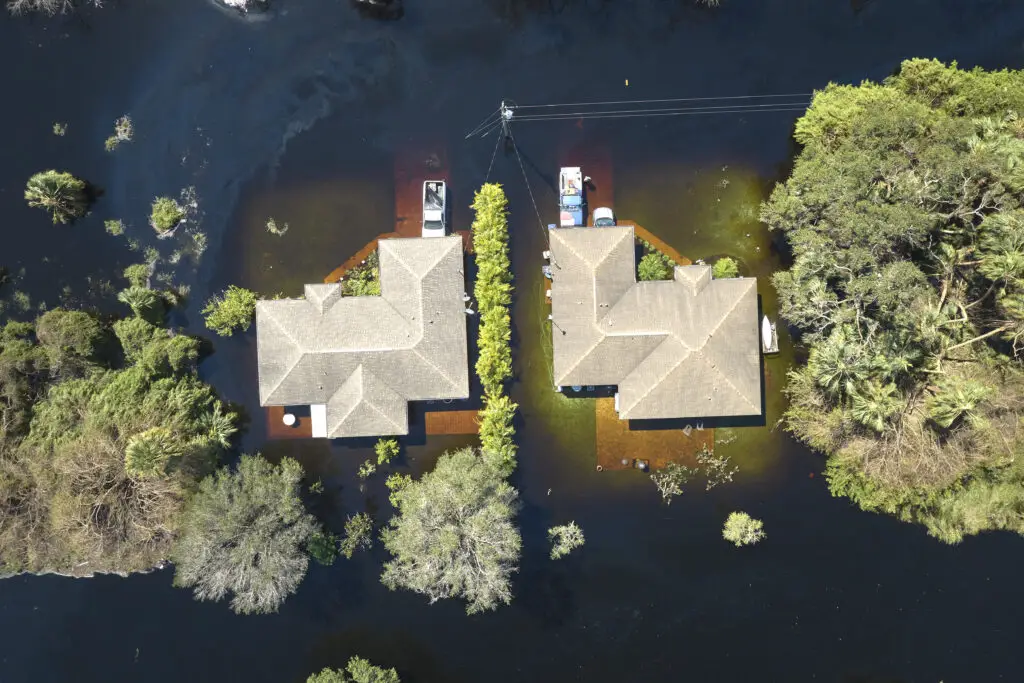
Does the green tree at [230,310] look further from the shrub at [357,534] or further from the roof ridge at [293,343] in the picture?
the shrub at [357,534]

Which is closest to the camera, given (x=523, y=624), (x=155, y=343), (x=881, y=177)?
(x=881, y=177)

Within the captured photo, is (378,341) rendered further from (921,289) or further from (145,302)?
(921,289)

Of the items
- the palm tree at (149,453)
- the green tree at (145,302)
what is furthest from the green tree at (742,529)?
the green tree at (145,302)

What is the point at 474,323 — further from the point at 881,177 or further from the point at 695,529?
the point at 881,177

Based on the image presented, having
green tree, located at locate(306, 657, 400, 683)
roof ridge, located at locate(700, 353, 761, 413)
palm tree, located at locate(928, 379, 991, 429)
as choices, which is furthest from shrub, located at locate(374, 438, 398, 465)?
palm tree, located at locate(928, 379, 991, 429)

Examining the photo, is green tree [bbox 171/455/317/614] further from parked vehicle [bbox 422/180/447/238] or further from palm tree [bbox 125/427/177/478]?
parked vehicle [bbox 422/180/447/238]

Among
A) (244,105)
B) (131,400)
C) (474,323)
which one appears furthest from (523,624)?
(244,105)
